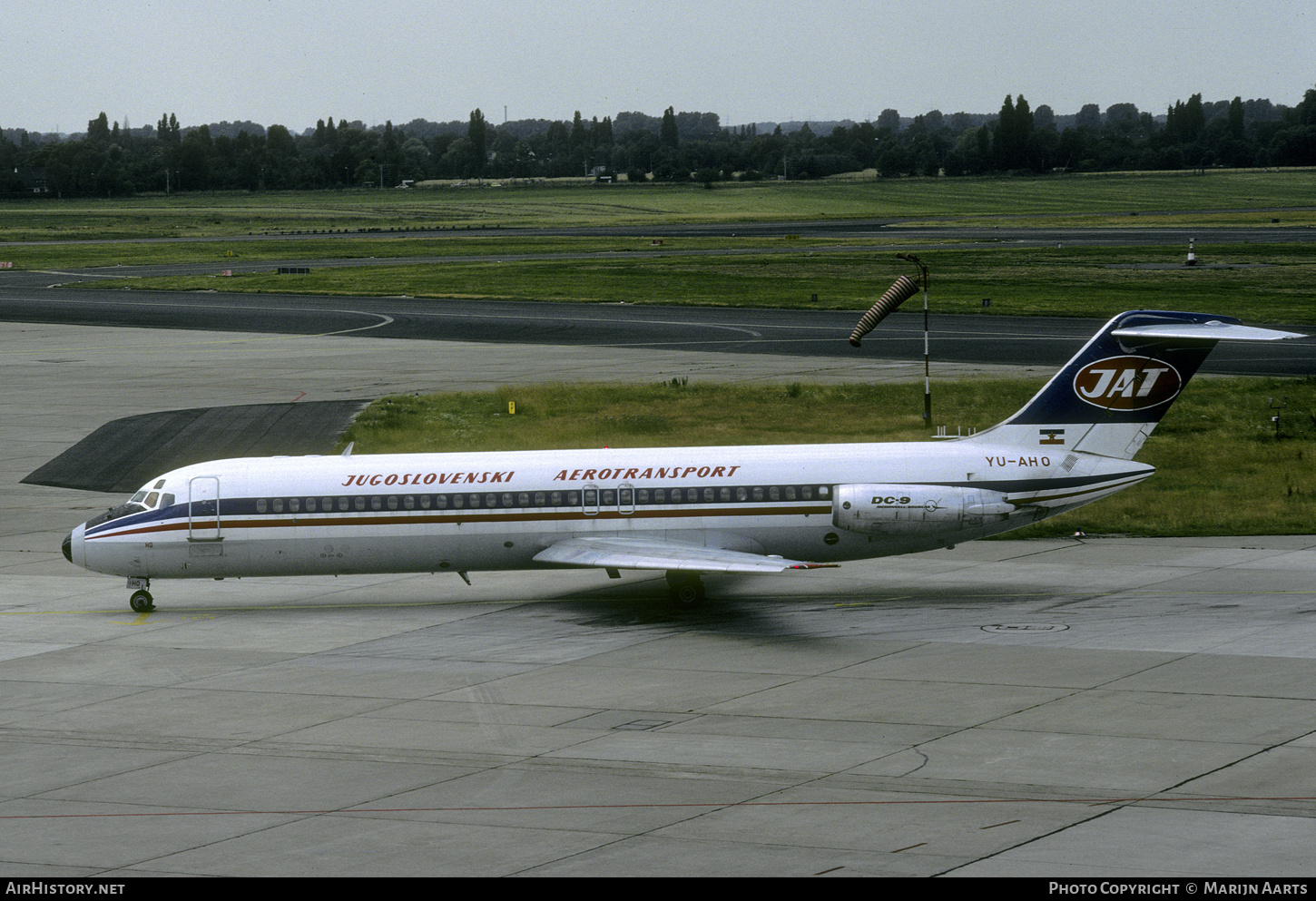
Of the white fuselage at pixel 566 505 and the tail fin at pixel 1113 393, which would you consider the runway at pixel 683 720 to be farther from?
the tail fin at pixel 1113 393

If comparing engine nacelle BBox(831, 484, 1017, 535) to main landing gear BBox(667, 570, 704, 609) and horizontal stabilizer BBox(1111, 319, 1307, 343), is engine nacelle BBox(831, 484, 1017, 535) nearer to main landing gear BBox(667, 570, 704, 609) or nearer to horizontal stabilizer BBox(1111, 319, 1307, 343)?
main landing gear BBox(667, 570, 704, 609)

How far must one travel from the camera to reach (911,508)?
32.1 m

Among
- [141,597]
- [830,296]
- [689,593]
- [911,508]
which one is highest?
[830,296]

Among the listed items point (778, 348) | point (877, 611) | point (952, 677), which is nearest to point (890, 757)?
point (952, 677)

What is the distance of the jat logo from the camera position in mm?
33312

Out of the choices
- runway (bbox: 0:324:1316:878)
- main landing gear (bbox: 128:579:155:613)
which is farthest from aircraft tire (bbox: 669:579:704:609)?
main landing gear (bbox: 128:579:155:613)

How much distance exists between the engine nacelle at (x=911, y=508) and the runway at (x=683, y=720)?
6.06 ft

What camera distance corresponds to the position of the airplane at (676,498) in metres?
32.5

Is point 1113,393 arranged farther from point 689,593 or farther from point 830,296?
point 830,296

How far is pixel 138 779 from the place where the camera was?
861 inches

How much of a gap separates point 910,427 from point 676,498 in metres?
22.8

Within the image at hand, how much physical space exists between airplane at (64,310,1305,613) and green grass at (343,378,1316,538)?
8.04 metres

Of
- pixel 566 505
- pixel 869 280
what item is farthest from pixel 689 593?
pixel 869 280

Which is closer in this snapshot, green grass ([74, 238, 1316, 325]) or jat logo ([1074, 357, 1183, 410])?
jat logo ([1074, 357, 1183, 410])
